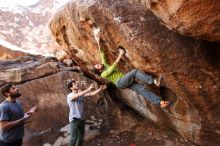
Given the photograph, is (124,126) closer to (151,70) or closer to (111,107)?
(111,107)

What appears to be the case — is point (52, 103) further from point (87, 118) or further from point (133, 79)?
point (133, 79)

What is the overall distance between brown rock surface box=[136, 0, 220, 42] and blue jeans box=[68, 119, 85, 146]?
9.23ft

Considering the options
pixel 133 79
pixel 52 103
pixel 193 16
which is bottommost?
pixel 52 103

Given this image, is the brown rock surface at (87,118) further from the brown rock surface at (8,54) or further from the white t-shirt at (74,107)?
the brown rock surface at (8,54)

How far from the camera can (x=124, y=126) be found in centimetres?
930

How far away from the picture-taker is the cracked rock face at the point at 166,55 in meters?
5.94

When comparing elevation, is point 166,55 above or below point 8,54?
below

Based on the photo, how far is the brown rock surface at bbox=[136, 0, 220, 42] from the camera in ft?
14.5

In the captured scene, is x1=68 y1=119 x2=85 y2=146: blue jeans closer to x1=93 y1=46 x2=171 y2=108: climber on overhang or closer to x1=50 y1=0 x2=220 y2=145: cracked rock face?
x1=93 y1=46 x2=171 y2=108: climber on overhang

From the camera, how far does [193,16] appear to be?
460 centimetres

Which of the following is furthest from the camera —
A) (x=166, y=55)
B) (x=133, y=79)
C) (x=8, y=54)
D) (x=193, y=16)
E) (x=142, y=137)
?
(x=8, y=54)

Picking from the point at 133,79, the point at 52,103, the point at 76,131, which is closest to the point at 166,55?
the point at 133,79

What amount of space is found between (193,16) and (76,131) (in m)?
3.41

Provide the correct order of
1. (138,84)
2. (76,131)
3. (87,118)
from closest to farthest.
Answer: (138,84) → (76,131) → (87,118)
